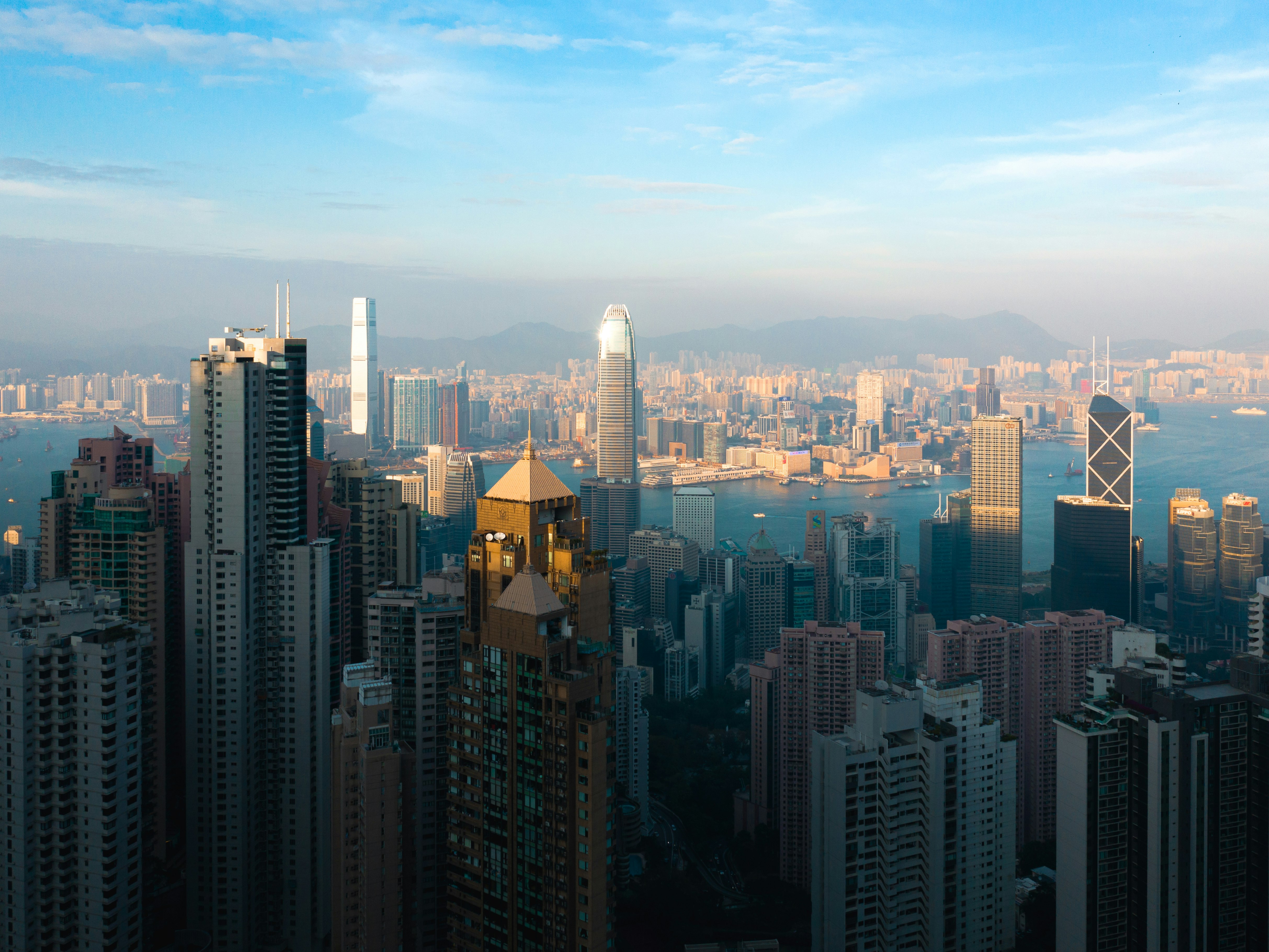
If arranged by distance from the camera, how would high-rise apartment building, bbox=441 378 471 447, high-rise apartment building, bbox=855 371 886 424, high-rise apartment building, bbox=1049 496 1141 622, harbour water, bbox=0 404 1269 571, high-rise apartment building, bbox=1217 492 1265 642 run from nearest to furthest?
high-rise apartment building, bbox=1217 492 1265 642 → high-rise apartment building, bbox=1049 496 1141 622 → harbour water, bbox=0 404 1269 571 → high-rise apartment building, bbox=441 378 471 447 → high-rise apartment building, bbox=855 371 886 424

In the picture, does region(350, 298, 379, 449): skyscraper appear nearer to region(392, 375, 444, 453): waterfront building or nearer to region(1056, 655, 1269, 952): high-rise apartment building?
region(392, 375, 444, 453): waterfront building

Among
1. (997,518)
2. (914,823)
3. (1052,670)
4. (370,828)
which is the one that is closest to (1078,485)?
(997,518)

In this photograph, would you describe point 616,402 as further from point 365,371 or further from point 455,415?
point 365,371

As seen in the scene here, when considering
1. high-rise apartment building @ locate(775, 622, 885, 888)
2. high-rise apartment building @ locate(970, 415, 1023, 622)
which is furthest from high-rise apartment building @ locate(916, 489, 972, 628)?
high-rise apartment building @ locate(775, 622, 885, 888)

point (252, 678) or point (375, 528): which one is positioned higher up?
point (375, 528)

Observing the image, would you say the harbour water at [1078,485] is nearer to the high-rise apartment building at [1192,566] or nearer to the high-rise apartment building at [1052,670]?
the high-rise apartment building at [1192,566]

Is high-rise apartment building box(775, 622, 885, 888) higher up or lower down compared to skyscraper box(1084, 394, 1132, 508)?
lower down

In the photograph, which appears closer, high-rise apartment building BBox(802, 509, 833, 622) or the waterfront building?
high-rise apartment building BBox(802, 509, 833, 622)
